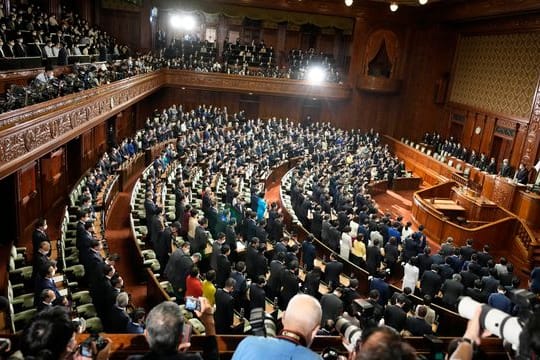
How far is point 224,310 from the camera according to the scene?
187 inches

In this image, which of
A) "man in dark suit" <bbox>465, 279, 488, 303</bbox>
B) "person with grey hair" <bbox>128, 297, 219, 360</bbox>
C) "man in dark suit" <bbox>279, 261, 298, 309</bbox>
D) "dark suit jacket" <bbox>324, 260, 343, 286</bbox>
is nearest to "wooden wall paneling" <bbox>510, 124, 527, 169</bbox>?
"man in dark suit" <bbox>465, 279, 488, 303</bbox>

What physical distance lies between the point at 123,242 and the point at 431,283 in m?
5.31

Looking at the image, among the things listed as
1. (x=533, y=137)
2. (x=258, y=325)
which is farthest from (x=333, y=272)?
(x=533, y=137)

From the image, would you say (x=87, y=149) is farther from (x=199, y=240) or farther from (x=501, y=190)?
(x=501, y=190)

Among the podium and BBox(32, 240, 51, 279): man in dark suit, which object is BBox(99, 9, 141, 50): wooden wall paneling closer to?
the podium

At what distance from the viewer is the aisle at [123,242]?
6222 millimetres

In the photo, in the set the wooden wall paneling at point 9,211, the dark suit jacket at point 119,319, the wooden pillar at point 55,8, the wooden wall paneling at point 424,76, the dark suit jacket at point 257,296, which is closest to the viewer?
the dark suit jacket at point 119,319

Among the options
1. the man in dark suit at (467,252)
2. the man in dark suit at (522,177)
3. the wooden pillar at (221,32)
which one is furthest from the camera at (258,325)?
the wooden pillar at (221,32)

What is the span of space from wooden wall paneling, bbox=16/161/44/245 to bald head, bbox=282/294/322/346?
24.1ft

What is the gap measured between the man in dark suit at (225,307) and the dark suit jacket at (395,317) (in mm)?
1813

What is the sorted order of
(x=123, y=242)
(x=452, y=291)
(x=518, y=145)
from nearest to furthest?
(x=452, y=291) < (x=123, y=242) < (x=518, y=145)

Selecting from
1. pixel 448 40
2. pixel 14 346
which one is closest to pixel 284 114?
pixel 448 40

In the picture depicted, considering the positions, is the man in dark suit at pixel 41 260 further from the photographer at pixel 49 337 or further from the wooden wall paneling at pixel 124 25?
the wooden wall paneling at pixel 124 25

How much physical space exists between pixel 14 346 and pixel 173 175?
920 centimetres
